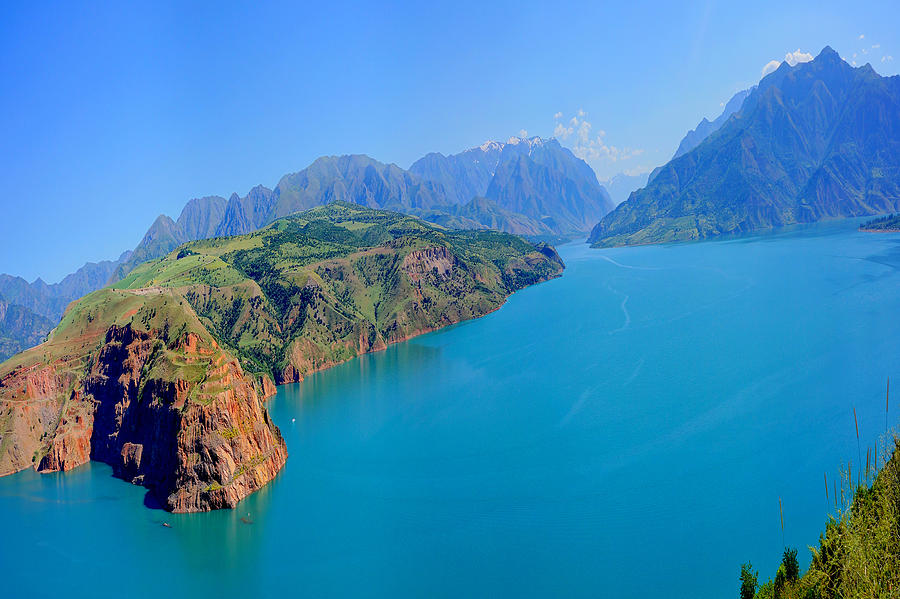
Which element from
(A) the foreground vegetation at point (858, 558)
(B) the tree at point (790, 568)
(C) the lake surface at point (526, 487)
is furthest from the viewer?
(C) the lake surface at point (526, 487)

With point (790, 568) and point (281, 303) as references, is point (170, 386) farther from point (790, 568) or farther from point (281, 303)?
point (281, 303)

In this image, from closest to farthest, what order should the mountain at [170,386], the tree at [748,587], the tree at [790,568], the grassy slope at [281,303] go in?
1. the tree at [748,587]
2. the tree at [790,568]
3. the mountain at [170,386]
4. the grassy slope at [281,303]

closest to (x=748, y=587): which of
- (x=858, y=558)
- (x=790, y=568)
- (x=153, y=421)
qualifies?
(x=790, y=568)

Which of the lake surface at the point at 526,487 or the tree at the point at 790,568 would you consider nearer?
the tree at the point at 790,568

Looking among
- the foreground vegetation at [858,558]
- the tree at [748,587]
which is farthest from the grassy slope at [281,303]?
the foreground vegetation at [858,558]

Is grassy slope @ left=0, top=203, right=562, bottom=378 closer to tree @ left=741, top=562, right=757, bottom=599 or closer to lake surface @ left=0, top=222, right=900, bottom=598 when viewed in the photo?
lake surface @ left=0, top=222, right=900, bottom=598

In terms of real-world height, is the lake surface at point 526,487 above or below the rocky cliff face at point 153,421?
below

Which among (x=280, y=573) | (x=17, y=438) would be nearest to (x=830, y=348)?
(x=280, y=573)

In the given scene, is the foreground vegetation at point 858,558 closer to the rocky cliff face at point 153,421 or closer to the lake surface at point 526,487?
the lake surface at point 526,487
